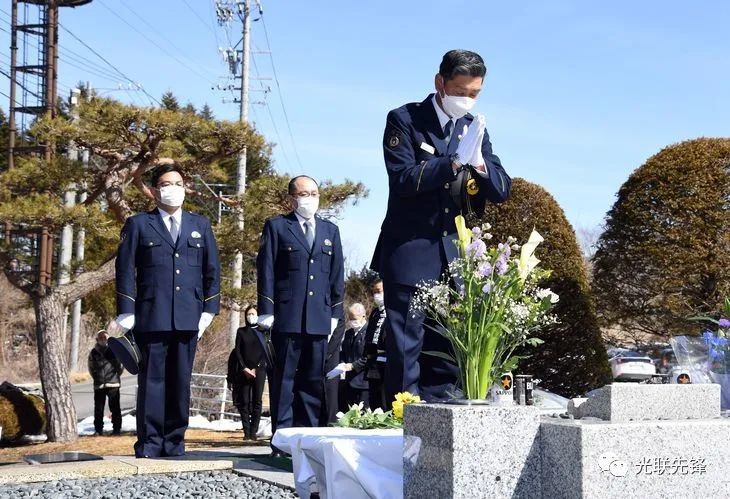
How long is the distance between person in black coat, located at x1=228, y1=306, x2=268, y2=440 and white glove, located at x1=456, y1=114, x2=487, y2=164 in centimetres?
802

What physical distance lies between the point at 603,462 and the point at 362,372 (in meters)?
6.11

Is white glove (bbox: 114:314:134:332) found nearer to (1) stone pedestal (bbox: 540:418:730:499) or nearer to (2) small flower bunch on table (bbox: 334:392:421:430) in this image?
(2) small flower bunch on table (bbox: 334:392:421:430)

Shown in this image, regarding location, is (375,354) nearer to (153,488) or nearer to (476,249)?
(153,488)

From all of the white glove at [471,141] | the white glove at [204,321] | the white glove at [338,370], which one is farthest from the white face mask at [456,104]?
the white glove at [338,370]

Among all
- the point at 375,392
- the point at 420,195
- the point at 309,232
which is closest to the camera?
the point at 420,195

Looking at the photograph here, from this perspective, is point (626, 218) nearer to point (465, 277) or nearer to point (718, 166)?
point (718, 166)

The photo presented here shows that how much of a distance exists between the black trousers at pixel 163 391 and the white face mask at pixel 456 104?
2543 millimetres

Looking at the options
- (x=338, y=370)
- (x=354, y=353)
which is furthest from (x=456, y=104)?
(x=354, y=353)

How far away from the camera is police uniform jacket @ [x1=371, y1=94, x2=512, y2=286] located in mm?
4695

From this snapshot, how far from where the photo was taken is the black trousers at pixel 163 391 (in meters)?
6.27

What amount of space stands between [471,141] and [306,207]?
2.47 m

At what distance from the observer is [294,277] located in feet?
21.9

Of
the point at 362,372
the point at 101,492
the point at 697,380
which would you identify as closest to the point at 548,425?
the point at 697,380

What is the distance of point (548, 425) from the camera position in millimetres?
3342
